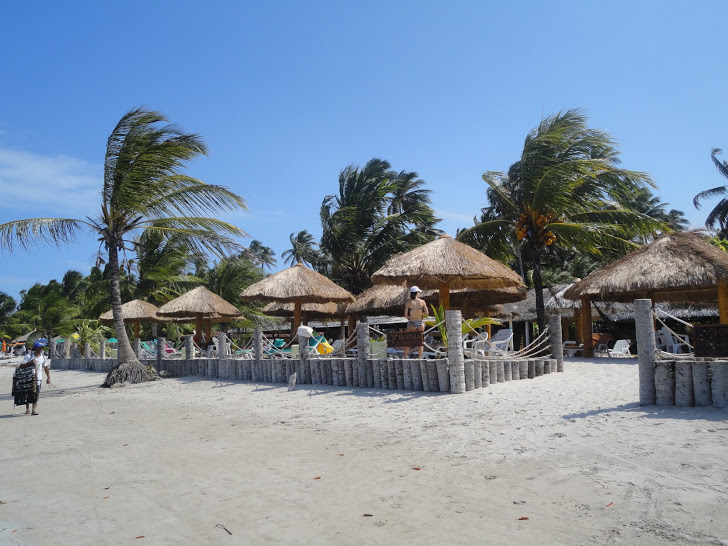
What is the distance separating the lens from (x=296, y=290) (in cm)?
1494

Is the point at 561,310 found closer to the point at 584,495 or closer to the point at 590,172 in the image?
the point at 590,172

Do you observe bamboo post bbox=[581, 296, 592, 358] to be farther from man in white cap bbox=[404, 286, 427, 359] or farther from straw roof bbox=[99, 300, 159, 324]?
straw roof bbox=[99, 300, 159, 324]

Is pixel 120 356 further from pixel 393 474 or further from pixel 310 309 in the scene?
pixel 393 474

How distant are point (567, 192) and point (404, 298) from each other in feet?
17.0

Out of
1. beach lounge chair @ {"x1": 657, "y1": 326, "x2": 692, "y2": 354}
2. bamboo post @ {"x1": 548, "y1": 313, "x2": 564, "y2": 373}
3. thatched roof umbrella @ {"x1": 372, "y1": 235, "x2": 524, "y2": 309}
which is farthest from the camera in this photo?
beach lounge chair @ {"x1": 657, "y1": 326, "x2": 692, "y2": 354}

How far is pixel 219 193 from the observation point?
13.7 m

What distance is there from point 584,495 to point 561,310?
18428 millimetres

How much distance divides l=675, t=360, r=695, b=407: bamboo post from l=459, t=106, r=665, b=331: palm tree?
30.1 ft

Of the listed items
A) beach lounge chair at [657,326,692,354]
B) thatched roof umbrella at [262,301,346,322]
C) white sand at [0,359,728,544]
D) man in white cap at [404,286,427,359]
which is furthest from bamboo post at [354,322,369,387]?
beach lounge chair at [657,326,692,354]

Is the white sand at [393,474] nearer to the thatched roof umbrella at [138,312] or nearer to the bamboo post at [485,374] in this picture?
the bamboo post at [485,374]

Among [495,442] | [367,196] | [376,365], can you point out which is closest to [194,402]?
[376,365]

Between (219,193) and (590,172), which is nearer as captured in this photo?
(219,193)

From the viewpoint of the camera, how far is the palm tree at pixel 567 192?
14930 millimetres

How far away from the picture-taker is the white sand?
356 cm
